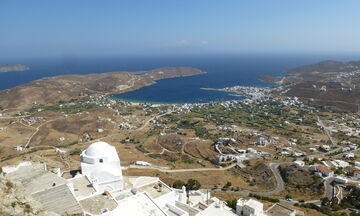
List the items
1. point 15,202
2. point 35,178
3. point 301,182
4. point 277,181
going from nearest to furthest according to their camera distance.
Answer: point 15,202 < point 35,178 < point 301,182 < point 277,181

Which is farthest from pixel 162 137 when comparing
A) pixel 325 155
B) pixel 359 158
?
pixel 359 158

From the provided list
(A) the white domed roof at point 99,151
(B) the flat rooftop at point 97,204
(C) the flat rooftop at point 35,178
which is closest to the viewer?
(B) the flat rooftop at point 97,204

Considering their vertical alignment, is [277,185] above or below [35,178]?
below

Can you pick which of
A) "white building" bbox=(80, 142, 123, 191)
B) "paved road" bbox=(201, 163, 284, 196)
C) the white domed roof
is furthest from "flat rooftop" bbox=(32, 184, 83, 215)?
"paved road" bbox=(201, 163, 284, 196)

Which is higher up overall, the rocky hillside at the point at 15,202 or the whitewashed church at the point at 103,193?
the rocky hillside at the point at 15,202

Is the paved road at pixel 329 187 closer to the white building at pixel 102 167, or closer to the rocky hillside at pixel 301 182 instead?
the rocky hillside at pixel 301 182

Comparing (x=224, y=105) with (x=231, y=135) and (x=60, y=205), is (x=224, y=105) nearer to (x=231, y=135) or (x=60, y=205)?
(x=231, y=135)

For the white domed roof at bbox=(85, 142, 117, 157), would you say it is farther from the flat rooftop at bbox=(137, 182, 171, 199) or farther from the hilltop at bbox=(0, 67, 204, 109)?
the hilltop at bbox=(0, 67, 204, 109)

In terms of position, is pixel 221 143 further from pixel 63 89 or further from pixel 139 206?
pixel 63 89

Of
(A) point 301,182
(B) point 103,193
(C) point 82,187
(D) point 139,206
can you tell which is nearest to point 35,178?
(C) point 82,187

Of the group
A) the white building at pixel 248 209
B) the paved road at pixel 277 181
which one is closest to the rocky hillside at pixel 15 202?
the white building at pixel 248 209
